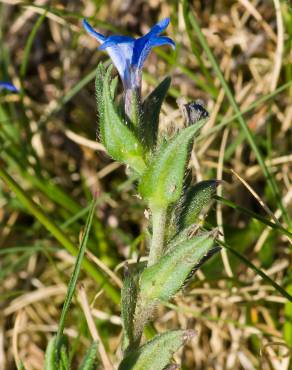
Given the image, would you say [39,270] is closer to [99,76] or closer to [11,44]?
[11,44]

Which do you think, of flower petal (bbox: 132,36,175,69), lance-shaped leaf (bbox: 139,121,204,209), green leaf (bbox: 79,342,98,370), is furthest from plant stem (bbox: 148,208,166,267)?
flower petal (bbox: 132,36,175,69)

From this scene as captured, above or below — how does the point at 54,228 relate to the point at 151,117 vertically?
below

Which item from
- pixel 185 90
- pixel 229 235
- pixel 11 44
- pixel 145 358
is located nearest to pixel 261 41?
pixel 185 90

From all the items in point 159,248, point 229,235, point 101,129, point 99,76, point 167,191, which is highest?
point 99,76

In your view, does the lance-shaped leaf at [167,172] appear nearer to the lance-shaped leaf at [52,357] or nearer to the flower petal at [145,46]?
the flower petal at [145,46]

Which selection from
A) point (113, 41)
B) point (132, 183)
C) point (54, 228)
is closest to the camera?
point (113, 41)

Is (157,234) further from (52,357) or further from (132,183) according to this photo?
(132,183)

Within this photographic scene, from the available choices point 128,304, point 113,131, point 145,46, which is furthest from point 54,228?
point 145,46
